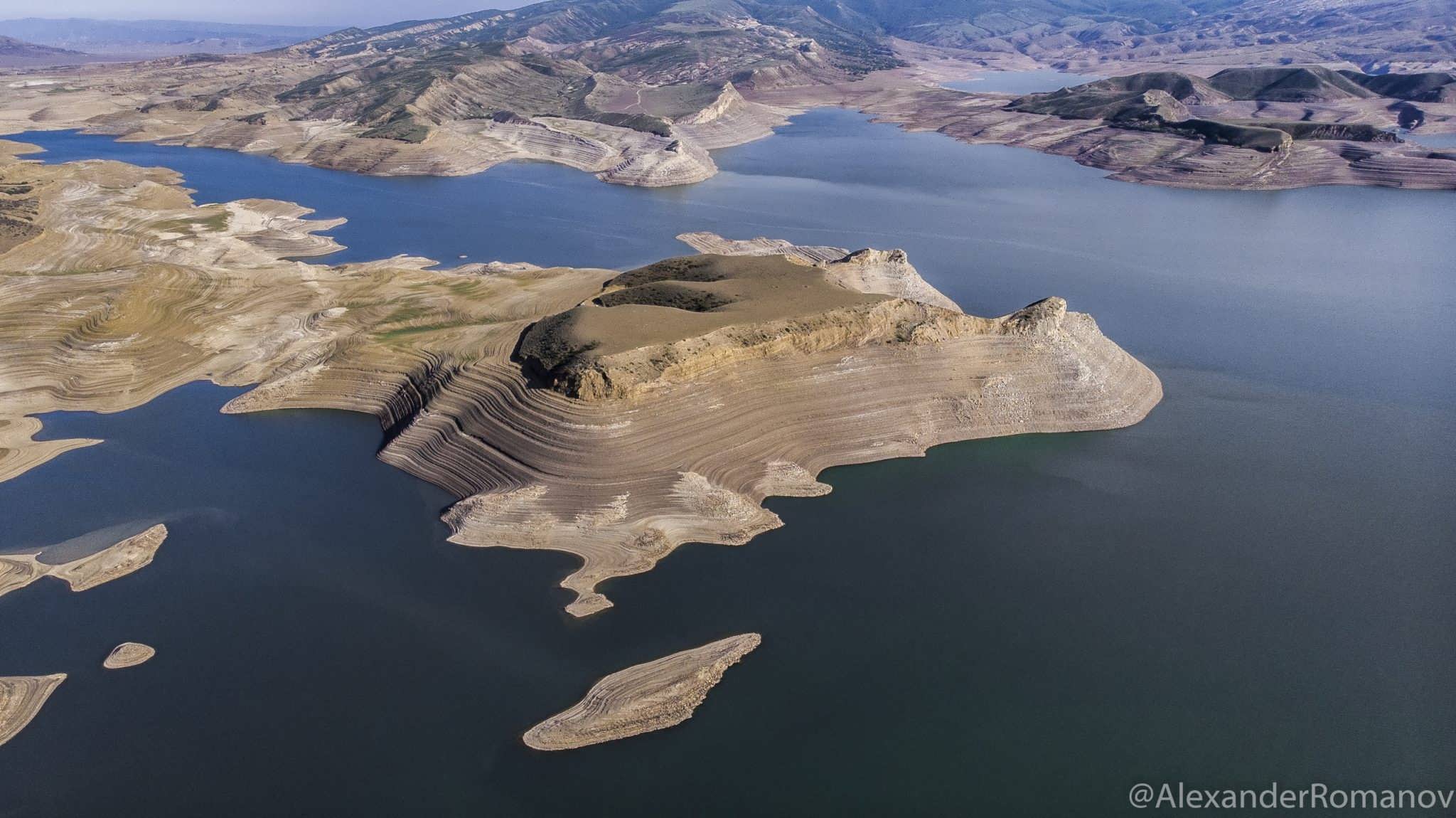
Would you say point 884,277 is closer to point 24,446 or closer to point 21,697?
point 21,697

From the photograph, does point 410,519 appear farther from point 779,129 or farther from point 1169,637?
point 779,129

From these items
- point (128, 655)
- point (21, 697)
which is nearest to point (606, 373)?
point (128, 655)

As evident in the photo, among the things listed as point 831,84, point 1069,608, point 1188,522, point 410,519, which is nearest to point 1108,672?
point 1069,608

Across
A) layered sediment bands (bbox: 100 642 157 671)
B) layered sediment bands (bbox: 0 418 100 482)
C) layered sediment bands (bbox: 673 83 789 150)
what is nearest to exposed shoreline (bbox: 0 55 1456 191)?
layered sediment bands (bbox: 673 83 789 150)

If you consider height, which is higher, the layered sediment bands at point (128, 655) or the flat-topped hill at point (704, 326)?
the flat-topped hill at point (704, 326)

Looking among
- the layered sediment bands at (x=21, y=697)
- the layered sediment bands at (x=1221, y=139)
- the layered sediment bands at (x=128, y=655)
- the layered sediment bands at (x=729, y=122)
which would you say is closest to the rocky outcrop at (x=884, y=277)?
the layered sediment bands at (x=128, y=655)

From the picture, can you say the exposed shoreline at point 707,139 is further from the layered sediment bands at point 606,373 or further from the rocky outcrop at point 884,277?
the layered sediment bands at point 606,373
